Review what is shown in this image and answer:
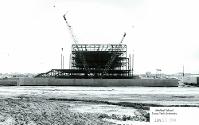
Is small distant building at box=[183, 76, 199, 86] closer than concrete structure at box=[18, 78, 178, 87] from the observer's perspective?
No

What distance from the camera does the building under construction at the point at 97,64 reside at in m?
65.6

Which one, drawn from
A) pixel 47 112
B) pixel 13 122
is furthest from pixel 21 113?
pixel 13 122

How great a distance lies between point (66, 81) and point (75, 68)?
57.9 feet

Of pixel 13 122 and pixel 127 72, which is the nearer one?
pixel 13 122

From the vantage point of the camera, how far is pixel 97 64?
70.2m

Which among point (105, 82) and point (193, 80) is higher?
point (193, 80)

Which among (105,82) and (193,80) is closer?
(105,82)

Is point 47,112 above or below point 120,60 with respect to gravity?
below

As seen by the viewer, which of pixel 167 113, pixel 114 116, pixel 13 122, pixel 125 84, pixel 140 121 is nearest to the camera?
pixel 167 113

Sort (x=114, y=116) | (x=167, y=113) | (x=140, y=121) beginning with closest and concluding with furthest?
(x=167, y=113)
(x=140, y=121)
(x=114, y=116)

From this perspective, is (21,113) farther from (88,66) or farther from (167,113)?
(88,66)

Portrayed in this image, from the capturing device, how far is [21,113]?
1870 centimetres

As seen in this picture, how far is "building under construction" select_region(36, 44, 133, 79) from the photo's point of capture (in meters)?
65.6

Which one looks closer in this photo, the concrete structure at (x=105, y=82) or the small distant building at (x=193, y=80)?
the concrete structure at (x=105, y=82)
